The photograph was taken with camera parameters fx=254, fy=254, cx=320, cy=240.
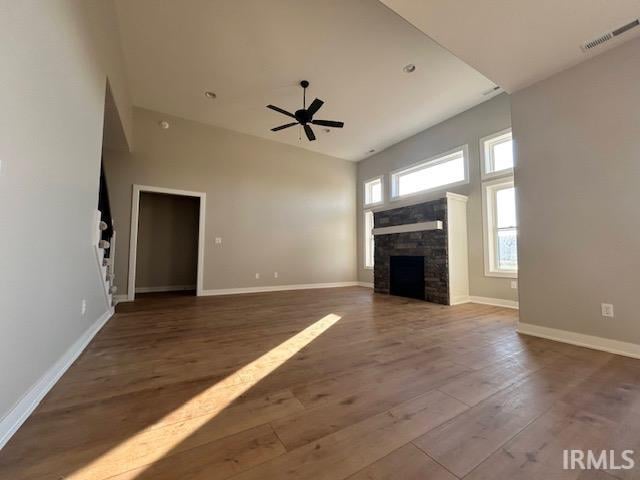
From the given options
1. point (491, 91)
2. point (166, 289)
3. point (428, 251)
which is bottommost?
point (166, 289)

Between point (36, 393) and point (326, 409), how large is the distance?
5.10 feet

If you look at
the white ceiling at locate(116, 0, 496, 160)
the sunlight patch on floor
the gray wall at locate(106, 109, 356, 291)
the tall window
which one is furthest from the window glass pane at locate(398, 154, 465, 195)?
the sunlight patch on floor

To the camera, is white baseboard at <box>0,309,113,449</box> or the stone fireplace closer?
white baseboard at <box>0,309,113,449</box>

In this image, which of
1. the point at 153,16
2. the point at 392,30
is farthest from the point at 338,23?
the point at 153,16

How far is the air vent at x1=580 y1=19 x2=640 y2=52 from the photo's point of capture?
2014mm

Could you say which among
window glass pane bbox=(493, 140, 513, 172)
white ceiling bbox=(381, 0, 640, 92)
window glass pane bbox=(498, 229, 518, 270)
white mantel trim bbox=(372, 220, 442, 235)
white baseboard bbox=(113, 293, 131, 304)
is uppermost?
white ceiling bbox=(381, 0, 640, 92)

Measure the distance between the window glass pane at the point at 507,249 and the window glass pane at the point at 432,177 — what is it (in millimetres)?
1301

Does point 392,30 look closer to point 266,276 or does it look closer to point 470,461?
point 470,461

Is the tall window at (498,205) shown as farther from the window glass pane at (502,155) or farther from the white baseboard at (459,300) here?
the white baseboard at (459,300)

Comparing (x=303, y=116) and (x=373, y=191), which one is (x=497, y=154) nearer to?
(x=373, y=191)

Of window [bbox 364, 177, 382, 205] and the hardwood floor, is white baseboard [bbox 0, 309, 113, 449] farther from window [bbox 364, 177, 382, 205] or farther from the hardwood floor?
window [bbox 364, 177, 382, 205]

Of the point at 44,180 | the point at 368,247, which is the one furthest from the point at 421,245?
the point at 44,180

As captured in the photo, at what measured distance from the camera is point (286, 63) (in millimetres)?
3619

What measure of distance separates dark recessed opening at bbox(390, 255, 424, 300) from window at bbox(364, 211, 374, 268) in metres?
1.50
